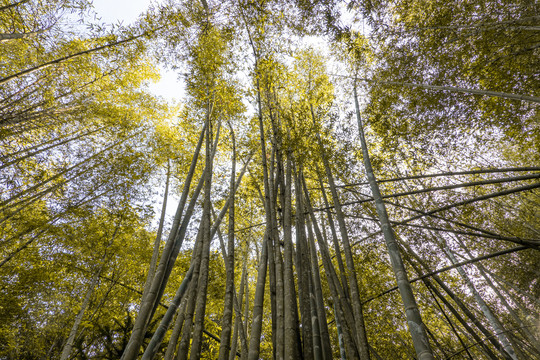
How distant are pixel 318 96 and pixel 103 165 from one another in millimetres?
5110

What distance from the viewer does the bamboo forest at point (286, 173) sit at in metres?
2.52

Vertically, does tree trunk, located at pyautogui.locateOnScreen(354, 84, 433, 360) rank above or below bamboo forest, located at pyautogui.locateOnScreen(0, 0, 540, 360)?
below

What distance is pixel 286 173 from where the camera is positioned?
3457 mm

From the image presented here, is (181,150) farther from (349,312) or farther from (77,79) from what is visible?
(349,312)

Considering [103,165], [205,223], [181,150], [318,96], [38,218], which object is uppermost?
[181,150]

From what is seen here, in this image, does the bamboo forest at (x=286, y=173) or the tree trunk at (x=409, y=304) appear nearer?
the tree trunk at (x=409, y=304)

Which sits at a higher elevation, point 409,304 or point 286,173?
point 286,173

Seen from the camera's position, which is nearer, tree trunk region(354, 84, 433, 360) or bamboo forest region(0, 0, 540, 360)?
tree trunk region(354, 84, 433, 360)

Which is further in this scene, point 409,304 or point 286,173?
point 286,173

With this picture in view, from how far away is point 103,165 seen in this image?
5621mm

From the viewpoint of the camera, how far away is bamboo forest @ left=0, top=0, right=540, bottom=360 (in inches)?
99.1

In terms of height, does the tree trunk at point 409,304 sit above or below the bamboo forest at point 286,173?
below

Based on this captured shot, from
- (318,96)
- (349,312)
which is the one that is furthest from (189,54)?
(349,312)

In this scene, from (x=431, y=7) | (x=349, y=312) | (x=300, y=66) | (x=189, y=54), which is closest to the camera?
(x=349, y=312)
